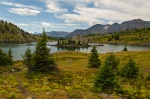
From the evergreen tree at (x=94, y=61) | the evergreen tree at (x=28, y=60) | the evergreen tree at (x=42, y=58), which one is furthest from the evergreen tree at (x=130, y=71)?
the evergreen tree at (x=28, y=60)

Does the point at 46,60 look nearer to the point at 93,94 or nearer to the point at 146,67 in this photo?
the point at 93,94

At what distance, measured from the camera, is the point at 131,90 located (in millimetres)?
38812

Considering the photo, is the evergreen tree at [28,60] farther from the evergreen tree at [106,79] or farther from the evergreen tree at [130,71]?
the evergreen tree at [130,71]

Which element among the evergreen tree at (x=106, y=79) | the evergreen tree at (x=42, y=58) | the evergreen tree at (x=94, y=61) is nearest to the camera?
the evergreen tree at (x=106, y=79)

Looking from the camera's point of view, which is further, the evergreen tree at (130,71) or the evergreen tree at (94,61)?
the evergreen tree at (94,61)

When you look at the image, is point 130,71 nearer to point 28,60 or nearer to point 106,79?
point 106,79

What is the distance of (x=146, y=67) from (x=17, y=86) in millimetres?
46225

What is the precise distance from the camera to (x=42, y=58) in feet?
171

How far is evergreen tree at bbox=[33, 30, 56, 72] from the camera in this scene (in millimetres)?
52062

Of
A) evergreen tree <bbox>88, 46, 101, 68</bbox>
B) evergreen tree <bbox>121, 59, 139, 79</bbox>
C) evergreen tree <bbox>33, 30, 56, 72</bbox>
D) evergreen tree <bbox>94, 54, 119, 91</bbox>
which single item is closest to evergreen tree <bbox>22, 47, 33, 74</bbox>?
evergreen tree <bbox>33, 30, 56, 72</bbox>

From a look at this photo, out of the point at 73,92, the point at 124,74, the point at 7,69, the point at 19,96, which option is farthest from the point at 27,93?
the point at 124,74

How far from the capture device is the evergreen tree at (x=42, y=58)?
5206 cm

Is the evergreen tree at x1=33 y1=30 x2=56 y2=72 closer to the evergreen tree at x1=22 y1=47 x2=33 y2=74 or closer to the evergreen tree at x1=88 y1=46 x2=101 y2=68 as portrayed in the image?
the evergreen tree at x1=22 y1=47 x2=33 y2=74

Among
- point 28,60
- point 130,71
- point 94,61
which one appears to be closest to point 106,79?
point 130,71
